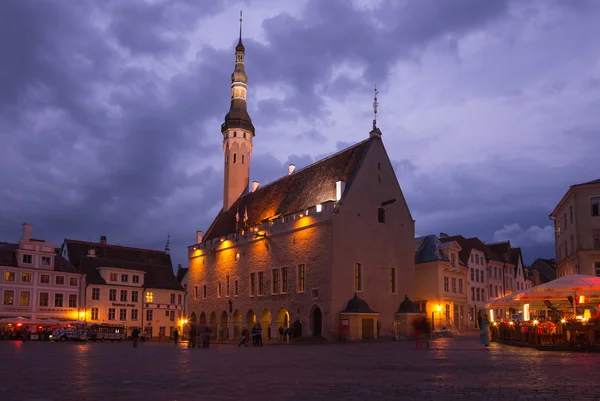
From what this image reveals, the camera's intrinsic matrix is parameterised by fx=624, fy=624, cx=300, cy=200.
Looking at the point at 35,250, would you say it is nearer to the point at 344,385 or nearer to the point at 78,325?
the point at 78,325

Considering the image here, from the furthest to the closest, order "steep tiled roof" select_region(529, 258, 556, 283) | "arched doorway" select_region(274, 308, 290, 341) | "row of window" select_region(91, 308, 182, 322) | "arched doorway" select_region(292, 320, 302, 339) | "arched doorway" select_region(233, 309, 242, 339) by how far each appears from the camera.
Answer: "steep tiled roof" select_region(529, 258, 556, 283)
"row of window" select_region(91, 308, 182, 322)
"arched doorway" select_region(233, 309, 242, 339)
"arched doorway" select_region(274, 308, 290, 341)
"arched doorway" select_region(292, 320, 302, 339)

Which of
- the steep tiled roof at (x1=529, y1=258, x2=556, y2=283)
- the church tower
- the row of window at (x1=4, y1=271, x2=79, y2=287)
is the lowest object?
the row of window at (x1=4, y1=271, x2=79, y2=287)

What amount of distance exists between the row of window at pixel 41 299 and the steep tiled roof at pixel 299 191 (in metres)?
15.3

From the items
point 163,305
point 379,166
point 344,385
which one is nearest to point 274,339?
point 379,166

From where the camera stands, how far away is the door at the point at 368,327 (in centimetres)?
4416

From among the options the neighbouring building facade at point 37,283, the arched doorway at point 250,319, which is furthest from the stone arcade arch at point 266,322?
the neighbouring building facade at point 37,283

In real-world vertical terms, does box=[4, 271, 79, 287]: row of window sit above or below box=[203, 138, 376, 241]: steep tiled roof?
below

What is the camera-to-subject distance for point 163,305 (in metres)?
70.8

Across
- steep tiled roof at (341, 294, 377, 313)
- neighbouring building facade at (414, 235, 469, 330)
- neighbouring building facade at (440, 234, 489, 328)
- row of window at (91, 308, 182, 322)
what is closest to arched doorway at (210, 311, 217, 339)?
row of window at (91, 308, 182, 322)

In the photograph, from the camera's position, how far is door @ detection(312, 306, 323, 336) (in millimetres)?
45062

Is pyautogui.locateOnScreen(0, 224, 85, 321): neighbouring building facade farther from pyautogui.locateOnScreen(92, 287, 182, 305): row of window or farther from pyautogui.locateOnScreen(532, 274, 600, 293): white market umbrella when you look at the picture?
pyautogui.locateOnScreen(532, 274, 600, 293): white market umbrella

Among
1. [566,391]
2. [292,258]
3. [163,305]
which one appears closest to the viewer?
[566,391]

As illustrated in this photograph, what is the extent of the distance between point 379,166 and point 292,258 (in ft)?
32.5

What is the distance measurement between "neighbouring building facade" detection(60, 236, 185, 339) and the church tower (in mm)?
12856
